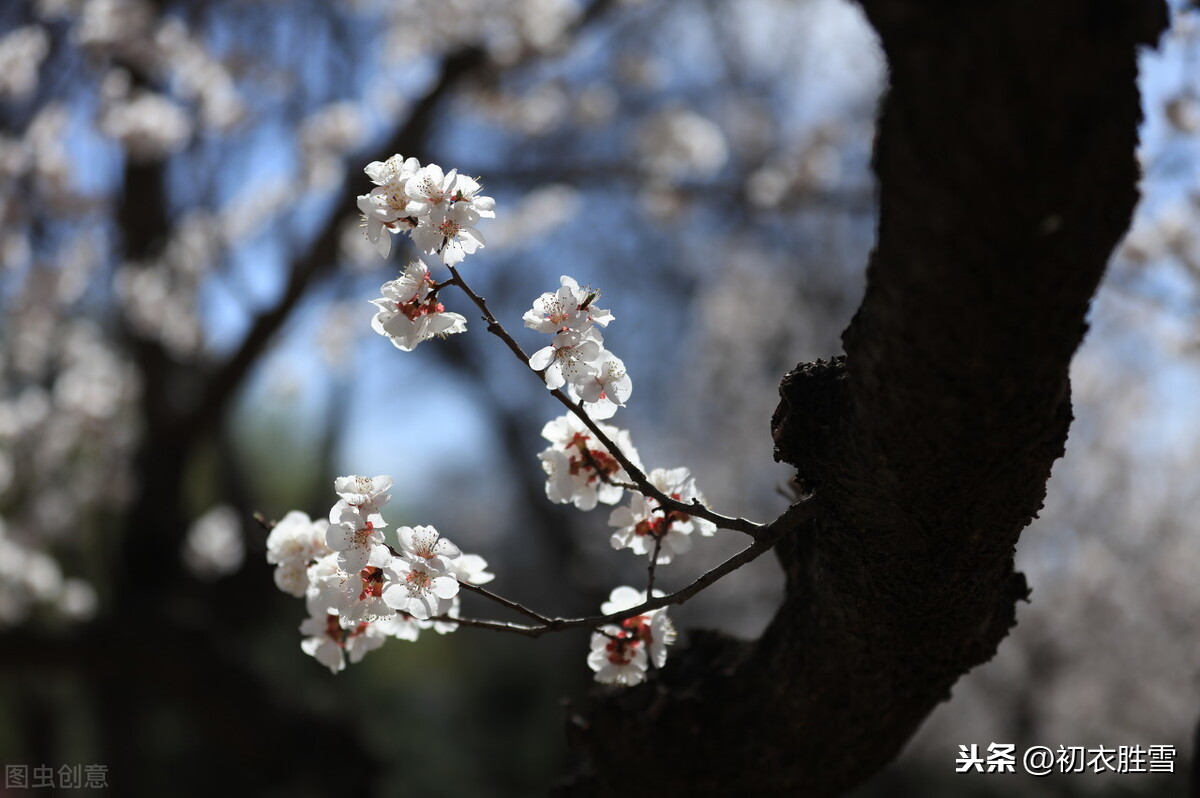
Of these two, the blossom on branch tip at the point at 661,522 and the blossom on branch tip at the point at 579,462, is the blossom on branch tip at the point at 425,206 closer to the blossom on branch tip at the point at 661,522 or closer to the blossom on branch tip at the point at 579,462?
the blossom on branch tip at the point at 579,462

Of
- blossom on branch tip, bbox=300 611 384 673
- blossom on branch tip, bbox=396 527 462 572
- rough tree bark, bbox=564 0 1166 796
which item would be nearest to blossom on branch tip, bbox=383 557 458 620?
blossom on branch tip, bbox=396 527 462 572

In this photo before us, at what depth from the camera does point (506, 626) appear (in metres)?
1.20

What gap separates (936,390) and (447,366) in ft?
25.3

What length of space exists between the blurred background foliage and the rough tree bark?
1.90m

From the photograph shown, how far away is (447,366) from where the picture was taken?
852 centimetres

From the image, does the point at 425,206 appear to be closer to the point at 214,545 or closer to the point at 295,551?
the point at 295,551

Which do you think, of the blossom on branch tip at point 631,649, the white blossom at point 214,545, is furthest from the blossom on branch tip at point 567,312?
the white blossom at point 214,545

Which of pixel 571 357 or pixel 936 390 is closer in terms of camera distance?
pixel 936 390

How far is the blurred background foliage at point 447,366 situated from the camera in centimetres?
455

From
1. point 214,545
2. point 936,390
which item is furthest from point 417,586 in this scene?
point 214,545

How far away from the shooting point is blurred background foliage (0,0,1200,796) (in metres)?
4.55


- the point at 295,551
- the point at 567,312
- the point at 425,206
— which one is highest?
the point at 425,206

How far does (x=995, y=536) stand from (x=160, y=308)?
4956mm

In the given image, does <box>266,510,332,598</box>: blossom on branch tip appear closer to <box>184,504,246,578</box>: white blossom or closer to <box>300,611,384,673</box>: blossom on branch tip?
<box>300,611,384,673</box>: blossom on branch tip
